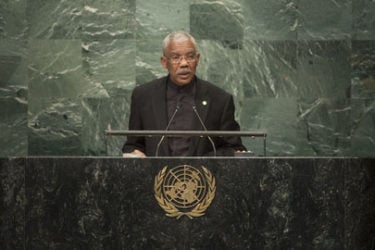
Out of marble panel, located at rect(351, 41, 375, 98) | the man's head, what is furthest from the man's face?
marble panel, located at rect(351, 41, 375, 98)

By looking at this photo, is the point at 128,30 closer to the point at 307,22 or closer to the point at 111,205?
the point at 307,22

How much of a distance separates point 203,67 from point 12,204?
Answer: 345 centimetres

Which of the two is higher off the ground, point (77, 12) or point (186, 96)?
point (77, 12)

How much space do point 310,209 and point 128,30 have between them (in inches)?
140

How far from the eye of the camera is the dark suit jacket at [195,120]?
634cm

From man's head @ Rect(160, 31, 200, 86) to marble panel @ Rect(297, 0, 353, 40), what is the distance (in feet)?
6.20

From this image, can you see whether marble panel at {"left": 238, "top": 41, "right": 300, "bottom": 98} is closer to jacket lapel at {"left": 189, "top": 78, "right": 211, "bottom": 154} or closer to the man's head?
jacket lapel at {"left": 189, "top": 78, "right": 211, "bottom": 154}

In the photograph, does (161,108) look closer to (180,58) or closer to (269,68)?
(180,58)

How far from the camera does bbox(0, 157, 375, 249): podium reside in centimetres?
507

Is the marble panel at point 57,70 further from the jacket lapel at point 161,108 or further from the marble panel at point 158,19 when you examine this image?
the jacket lapel at point 161,108

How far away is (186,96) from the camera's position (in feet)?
22.2

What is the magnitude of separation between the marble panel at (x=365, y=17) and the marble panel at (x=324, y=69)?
170 millimetres

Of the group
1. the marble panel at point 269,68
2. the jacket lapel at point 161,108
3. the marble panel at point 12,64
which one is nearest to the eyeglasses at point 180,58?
the jacket lapel at point 161,108

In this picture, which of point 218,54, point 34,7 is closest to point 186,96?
point 218,54
